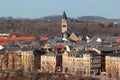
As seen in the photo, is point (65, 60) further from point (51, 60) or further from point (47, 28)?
point (47, 28)

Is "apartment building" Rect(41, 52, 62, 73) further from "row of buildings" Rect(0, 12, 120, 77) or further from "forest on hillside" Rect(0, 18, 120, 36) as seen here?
"forest on hillside" Rect(0, 18, 120, 36)

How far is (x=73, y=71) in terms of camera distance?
39.7 metres

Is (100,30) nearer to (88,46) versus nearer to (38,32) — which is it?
(38,32)

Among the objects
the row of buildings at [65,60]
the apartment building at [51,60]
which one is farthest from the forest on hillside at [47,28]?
the apartment building at [51,60]

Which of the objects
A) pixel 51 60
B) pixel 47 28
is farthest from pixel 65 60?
pixel 47 28

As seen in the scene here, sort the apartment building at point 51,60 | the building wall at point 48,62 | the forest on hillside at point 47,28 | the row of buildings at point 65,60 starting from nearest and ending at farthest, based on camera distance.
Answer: the row of buildings at point 65,60 → the building wall at point 48,62 → the apartment building at point 51,60 → the forest on hillside at point 47,28

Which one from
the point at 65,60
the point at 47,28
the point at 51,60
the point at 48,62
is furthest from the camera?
the point at 47,28

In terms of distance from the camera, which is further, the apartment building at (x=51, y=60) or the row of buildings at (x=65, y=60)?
the apartment building at (x=51, y=60)

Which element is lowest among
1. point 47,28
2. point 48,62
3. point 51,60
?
point 48,62

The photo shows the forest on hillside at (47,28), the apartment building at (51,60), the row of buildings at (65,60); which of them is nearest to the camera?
the row of buildings at (65,60)

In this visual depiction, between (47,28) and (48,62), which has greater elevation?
(47,28)

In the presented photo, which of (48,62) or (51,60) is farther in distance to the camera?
(51,60)

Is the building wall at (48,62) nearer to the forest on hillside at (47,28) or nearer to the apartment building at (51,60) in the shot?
the apartment building at (51,60)

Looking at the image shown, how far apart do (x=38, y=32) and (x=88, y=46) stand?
32.0 metres
